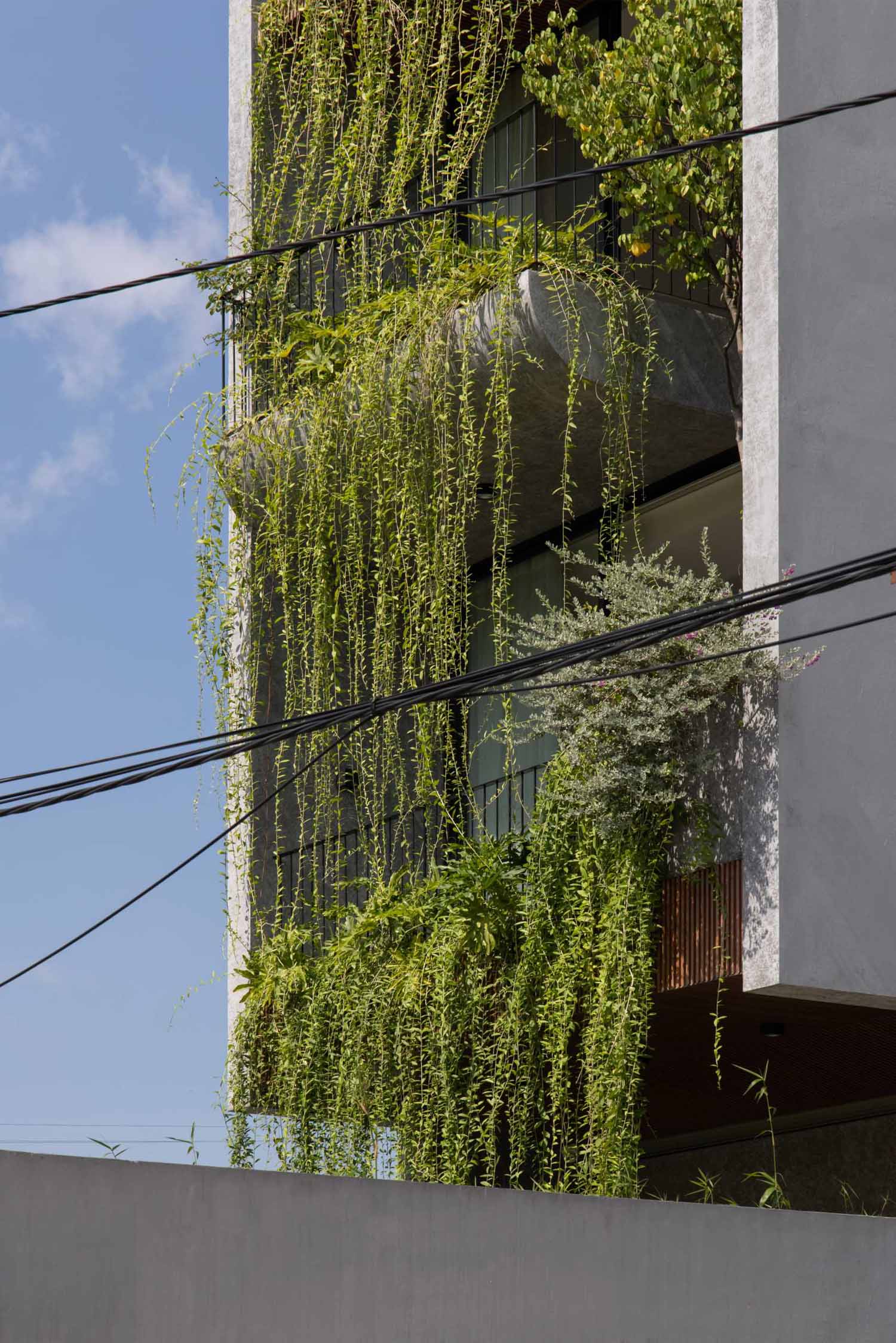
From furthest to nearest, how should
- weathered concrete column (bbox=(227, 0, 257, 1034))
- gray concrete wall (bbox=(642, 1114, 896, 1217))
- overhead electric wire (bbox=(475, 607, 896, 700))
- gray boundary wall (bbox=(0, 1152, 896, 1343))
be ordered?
1. gray concrete wall (bbox=(642, 1114, 896, 1217))
2. weathered concrete column (bbox=(227, 0, 257, 1034))
3. overhead electric wire (bbox=(475, 607, 896, 700))
4. gray boundary wall (bbox=(0, 1152, 896, 1343))

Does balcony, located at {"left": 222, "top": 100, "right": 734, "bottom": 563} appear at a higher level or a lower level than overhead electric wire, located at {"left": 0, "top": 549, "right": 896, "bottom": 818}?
higher

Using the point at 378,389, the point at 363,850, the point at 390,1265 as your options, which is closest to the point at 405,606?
the point at 378,389

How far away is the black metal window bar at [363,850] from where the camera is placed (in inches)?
429

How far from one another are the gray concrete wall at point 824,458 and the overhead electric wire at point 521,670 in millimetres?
427

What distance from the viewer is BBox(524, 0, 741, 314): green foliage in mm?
9414

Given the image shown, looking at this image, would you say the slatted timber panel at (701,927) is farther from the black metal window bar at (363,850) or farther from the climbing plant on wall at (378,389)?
the black metal window bar at (363,850)

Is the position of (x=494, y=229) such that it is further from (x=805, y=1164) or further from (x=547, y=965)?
(x=805, y=1164)

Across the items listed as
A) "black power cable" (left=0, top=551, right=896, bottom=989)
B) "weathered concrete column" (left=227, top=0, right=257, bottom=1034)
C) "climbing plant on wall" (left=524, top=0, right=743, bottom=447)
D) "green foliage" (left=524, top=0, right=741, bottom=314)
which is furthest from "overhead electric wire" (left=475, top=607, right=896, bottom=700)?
"weathered concrete column" (left=227, top=0, right=257, bottom=1034)

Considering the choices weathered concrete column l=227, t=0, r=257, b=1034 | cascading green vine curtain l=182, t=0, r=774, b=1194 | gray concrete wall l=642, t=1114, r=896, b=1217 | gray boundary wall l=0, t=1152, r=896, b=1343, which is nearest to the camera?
gray boundary wall l=0, t=1152, r=896, b=1343

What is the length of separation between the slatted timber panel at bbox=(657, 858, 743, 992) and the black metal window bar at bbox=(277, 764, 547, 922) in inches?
79.9

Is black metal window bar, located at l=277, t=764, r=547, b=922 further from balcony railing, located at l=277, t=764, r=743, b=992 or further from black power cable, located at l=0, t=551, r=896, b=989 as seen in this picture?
black power cable, located at l=0, t=551, r=896, b=989

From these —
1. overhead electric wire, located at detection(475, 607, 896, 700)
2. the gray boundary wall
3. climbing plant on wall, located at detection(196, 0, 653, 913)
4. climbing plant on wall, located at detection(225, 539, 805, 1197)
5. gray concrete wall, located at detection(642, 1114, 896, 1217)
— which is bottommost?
the gray boundary wall

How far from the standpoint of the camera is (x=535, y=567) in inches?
480

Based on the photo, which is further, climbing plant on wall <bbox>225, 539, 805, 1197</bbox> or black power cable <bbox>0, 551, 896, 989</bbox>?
climbing plant on wall <bbox>225, 539, 805, 1197</bbox>
